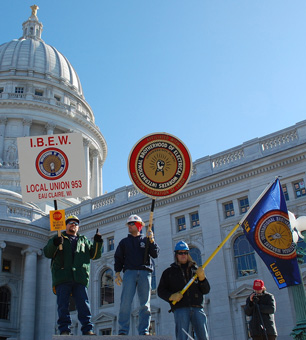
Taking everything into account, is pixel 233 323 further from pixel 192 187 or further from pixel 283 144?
pixel 283 144

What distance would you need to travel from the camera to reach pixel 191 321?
8.60 metres

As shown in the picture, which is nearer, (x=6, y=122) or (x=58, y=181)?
(x=58, y=181)

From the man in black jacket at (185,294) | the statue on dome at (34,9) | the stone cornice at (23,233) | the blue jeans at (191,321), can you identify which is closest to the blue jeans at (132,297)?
the man in black jacket at (185,294)

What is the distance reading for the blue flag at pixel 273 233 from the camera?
13.2m

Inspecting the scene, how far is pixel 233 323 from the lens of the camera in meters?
25.2

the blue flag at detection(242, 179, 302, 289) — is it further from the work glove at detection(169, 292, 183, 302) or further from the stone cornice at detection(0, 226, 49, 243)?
the stone cornice at detection(0, 226, 49, 243)

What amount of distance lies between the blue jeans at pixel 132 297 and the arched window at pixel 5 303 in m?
29.2

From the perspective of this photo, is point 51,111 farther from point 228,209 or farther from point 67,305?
point 67,305

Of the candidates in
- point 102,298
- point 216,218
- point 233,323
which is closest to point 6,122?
point 102,298

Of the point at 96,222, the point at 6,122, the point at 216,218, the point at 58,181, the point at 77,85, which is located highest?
the point at 77,85

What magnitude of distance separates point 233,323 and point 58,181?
18285mm

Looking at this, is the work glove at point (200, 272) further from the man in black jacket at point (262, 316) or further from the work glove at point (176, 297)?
the man in black jacket at point (262, 316)

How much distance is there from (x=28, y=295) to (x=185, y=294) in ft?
93.0

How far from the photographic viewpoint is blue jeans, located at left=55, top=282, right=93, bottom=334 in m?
8.69
